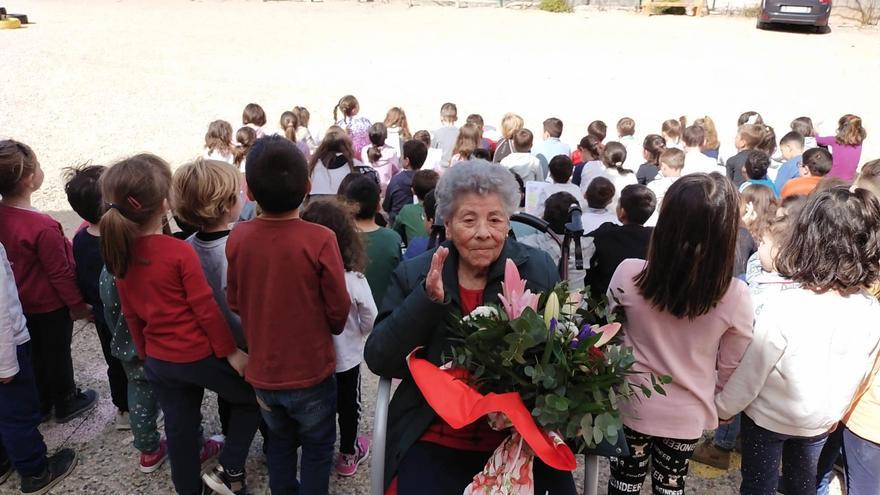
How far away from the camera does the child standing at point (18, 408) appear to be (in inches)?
117

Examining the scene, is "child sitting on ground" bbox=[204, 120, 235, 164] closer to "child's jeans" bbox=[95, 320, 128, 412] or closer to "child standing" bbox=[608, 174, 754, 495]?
"child's jeans" bbox=[95, 320, 128, 412]

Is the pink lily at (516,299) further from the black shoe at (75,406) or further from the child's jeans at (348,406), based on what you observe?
the black shoe at (75,406)

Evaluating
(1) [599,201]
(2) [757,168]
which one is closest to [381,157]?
(1) [599,201]

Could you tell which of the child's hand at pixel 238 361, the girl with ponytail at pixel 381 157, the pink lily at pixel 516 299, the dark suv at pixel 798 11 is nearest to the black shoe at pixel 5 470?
the child's hand at pixel 238 361

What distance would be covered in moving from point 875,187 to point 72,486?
15.1 feet

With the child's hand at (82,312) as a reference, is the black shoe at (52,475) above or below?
below

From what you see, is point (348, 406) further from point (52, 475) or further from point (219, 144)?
point (219, 144)

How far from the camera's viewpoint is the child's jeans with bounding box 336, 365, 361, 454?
3412mm

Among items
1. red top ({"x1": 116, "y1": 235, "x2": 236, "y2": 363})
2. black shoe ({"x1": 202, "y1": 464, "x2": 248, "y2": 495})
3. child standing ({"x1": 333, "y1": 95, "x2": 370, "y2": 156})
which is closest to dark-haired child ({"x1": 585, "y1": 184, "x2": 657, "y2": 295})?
red top ({"x1": 116, "y1": 235, "x2": 236, "y2": 363})

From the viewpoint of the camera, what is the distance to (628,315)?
2.65 meters

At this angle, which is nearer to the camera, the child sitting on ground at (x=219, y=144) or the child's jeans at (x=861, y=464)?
the child's jeans at (x=861, y=464)

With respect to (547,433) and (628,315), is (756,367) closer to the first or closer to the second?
(628,315)

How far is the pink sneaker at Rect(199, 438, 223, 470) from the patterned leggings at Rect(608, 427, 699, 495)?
2.16 meters

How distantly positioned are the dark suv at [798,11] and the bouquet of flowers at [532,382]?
23017 millimetres
